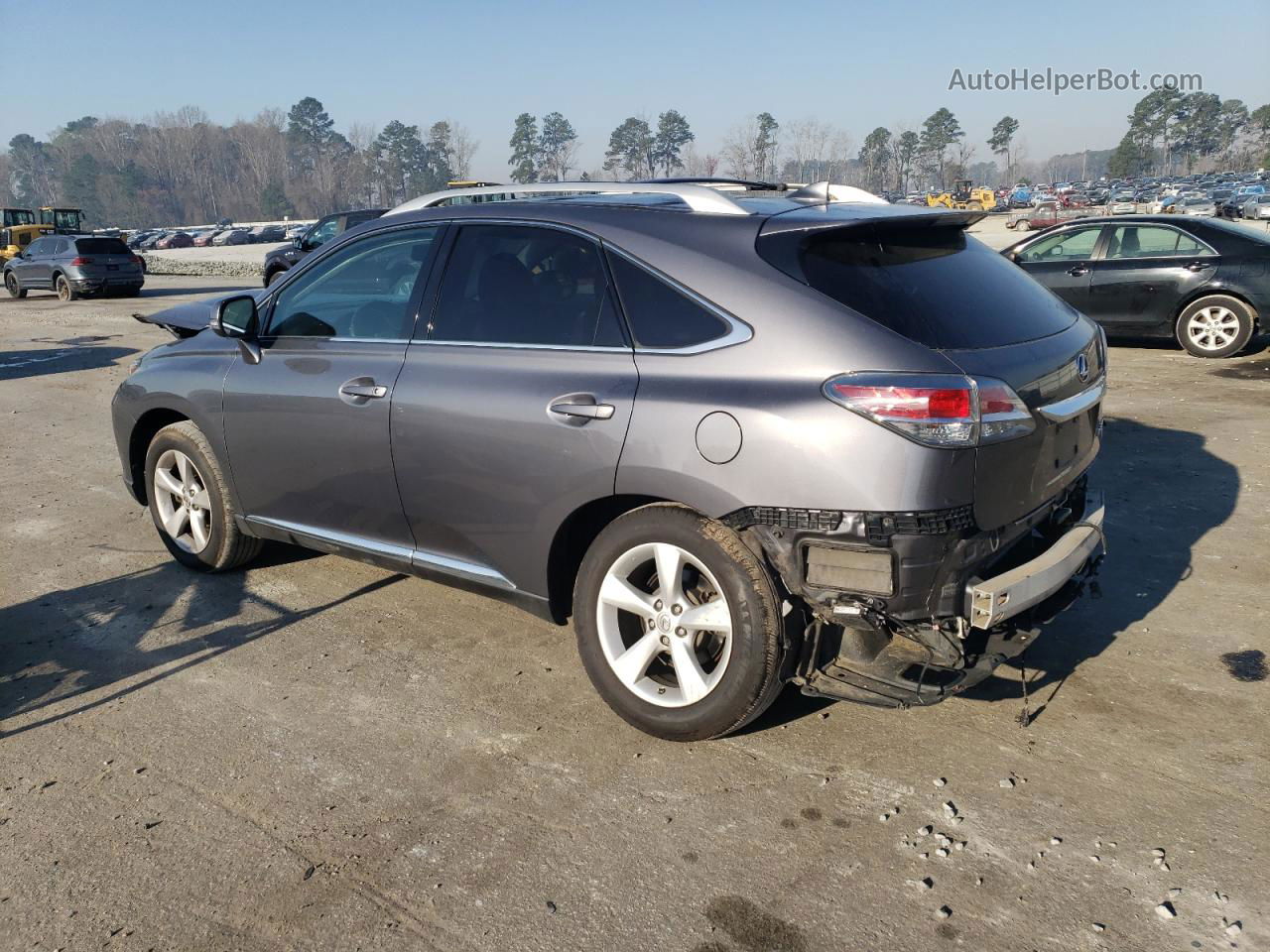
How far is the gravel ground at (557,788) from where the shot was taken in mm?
2617

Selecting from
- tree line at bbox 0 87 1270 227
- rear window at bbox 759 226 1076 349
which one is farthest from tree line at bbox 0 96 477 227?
rear window at bbox 759 226 1076 349

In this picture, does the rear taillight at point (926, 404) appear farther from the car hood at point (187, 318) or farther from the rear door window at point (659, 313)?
the car hood at point (187, 318)

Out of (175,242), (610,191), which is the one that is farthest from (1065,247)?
(175,242)

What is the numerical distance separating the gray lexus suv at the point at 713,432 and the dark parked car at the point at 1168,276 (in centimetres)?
820

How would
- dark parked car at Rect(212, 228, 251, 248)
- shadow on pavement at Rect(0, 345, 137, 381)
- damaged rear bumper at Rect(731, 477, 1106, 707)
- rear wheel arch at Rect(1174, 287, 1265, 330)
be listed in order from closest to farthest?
1. damaged rear bumper at Rect(731, 477, 1106, 707)
2. rear wheel arch at Rect(1174, 287, 1265, 330)
3. shadow on pavement at Rect(0, 345, 137, 381)
4. dark parked car at Rect(212, 228, 251, 248)

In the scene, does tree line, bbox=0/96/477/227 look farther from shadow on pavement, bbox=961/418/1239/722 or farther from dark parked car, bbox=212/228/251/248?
shadow on pavement, bbox=961/418/1239/722

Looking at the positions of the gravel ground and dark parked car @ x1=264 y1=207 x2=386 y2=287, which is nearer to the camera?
the gravel ground

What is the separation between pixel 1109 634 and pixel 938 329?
6.26ft

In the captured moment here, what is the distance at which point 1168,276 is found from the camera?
10859 mm

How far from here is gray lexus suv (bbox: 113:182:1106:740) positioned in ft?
9.77

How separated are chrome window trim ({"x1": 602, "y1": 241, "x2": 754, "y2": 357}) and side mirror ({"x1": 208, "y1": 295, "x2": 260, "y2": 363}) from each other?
205 cm

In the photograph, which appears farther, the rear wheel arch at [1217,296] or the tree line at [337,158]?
the tree line at [337,158]

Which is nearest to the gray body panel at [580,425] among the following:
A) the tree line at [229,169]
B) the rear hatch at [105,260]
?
the rear hatch at [105,260]

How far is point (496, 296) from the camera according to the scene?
12.8ft
